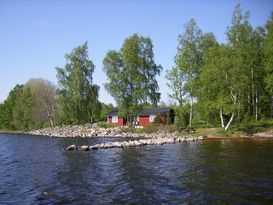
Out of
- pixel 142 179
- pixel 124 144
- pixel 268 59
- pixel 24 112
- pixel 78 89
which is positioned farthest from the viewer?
pixel 24 112

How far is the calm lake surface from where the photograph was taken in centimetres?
1454

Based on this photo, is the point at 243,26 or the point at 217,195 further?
the point at 243,26

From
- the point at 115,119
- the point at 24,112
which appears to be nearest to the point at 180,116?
the point at 115,119

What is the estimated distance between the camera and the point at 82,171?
2123 centimetres

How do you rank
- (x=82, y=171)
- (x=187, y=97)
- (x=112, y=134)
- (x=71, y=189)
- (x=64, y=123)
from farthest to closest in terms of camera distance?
1. (x=64, y=123)
2. (x=112, y=134)
3. (x=187, y=97)
4. (x=82, y=171)
5. (x=71, y=189)

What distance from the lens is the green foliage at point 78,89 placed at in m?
72.3

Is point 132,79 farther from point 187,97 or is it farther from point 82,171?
point 82,171

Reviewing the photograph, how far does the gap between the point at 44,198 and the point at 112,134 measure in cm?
4297

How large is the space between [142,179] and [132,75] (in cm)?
4605

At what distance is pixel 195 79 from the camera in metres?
51.8

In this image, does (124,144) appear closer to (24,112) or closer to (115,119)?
(115,119)

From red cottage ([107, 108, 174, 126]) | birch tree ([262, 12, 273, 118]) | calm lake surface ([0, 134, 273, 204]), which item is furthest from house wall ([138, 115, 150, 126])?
calm lake surface ([0, 134, 273, 204])

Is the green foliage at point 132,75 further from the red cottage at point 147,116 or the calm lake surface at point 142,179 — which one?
the calm lake surface at point 142,179

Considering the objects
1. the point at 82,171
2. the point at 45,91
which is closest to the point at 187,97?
the point at 82,171
